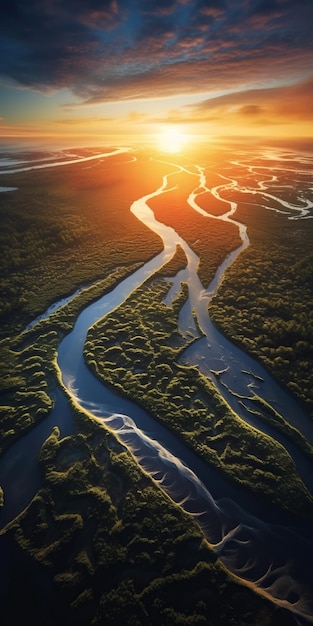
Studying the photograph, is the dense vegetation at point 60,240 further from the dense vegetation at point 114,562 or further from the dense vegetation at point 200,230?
the dense vegetation at point 114,562

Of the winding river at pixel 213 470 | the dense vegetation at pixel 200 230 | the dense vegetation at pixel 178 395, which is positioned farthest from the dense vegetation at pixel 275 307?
the dense vegetation at pixel 178 395

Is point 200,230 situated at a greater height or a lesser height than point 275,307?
greater

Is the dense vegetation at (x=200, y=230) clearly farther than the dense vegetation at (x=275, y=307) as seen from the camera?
Yes

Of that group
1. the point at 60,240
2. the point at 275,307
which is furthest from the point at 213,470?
the point at 60,240

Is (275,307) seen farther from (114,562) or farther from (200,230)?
(200,230)

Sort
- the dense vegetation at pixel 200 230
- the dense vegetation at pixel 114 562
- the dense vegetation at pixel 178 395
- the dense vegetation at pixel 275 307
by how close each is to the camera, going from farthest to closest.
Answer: the dense vegetation at pixel 200 230 → the dense vegetation at pixel 275 307 → the dense vegetation at pixel 178 395 → the dense vegetation at pixel 114 562

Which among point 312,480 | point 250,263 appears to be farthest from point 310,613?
point 250,263
